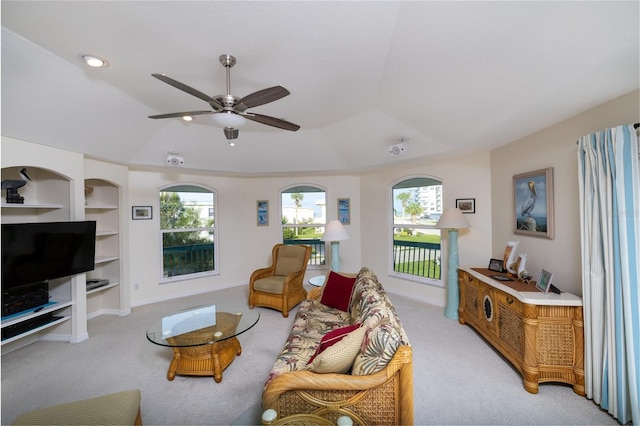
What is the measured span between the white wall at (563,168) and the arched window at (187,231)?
5.11 meters

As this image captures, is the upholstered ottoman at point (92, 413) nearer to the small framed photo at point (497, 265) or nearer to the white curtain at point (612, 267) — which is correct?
the white curtain at point (612, 267)

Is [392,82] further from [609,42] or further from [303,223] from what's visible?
[303,223]

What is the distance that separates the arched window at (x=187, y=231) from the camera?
15.1 feet

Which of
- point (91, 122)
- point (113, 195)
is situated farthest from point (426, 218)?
point (113, 195)

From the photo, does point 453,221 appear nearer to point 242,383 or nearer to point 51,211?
point 242,383

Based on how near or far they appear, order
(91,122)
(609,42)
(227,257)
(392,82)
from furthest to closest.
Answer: (227,257) → (91,122) → (392,82) → (609,42)

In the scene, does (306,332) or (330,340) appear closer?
(330,340)

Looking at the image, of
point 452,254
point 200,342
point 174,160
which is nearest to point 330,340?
point 200,342

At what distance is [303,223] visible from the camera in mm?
5316

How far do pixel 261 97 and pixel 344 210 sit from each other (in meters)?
3.71

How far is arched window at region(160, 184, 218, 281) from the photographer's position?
4.60 metres

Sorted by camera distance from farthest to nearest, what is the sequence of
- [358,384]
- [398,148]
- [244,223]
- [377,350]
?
[244,223]
[398,148]
[377,350]
[358,384]

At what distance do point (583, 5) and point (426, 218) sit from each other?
3.25 m

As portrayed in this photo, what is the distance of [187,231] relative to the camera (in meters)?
4.79
